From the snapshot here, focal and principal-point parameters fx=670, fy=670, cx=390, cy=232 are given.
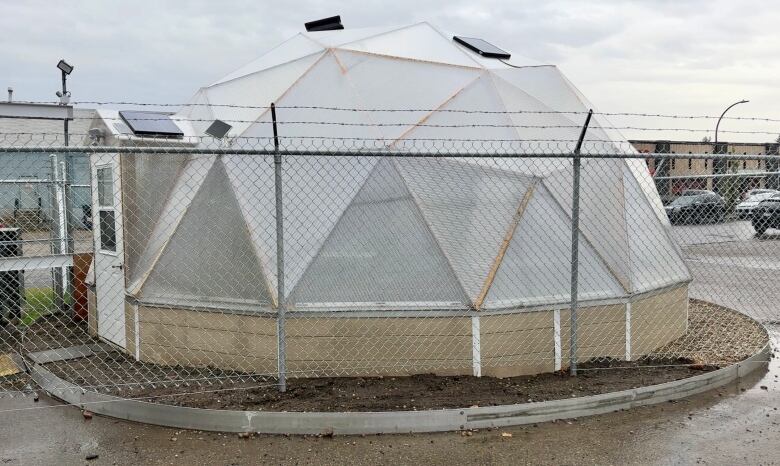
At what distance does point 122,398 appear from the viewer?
6.25 m

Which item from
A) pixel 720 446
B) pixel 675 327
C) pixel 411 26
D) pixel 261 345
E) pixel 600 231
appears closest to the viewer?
pixel 720 446

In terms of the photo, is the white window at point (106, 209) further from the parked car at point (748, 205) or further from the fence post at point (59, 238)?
the parked car at point (748, 205)

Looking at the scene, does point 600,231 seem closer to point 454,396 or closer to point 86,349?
point 454,396

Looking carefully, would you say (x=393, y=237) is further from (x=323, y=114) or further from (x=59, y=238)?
(x=59, y=238)

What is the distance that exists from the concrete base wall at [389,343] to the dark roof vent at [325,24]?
208 inches

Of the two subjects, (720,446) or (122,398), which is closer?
(720,446)

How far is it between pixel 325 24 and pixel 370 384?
6.19 metres

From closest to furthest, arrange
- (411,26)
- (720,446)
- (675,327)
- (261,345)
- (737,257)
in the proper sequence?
1. (720,446)
2. (261,345)
3. (675,327)
4. (411,26)
5. (737,257)

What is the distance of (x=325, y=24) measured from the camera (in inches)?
414

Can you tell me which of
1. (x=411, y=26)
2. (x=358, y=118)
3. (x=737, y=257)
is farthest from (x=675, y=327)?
(x=737, y=257)

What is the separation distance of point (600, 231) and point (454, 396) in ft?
9.02

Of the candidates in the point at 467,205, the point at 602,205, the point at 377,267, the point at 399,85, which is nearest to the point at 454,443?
the point at 377,267

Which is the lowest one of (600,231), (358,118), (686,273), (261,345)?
(261,345)

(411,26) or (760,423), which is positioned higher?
(411,26)
